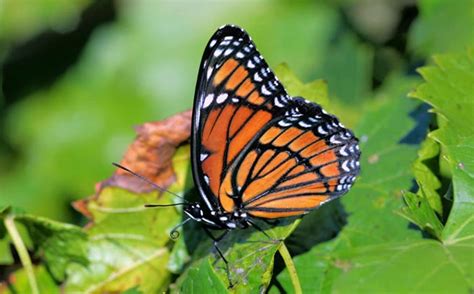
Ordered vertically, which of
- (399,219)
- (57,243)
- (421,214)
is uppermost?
(57,243)

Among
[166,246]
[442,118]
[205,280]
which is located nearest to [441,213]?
[442,118]

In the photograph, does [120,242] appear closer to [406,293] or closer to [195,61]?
[406,293]

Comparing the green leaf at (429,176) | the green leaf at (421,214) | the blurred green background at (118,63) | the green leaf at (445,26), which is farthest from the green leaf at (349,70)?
the green leaf at (421,214)

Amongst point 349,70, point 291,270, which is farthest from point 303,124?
point 349,70

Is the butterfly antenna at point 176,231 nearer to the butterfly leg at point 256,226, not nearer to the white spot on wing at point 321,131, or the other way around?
the butterfly leg at point 256,226

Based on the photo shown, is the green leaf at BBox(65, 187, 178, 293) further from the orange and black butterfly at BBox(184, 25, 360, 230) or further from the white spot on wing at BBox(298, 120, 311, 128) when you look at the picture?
the white spot on wing at BBox(298, 120, 311, 128)

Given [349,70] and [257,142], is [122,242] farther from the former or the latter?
[349,70]

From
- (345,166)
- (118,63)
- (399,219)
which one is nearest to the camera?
(399,219)

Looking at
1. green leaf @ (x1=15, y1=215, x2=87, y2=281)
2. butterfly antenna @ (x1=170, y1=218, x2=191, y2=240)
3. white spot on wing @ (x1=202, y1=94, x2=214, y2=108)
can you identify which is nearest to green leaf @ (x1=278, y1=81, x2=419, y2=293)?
A: butterfly antenna @ (x1=170, y1=218, x2=191, y2=240)
